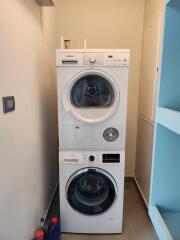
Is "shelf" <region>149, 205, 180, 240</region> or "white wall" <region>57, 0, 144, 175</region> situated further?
"white wall" <region>57, 0, 144, 175</region>

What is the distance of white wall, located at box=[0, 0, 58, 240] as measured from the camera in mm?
1066

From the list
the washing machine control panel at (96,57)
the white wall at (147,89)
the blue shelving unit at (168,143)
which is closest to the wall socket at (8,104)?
the washing machine control panel at (96,57)

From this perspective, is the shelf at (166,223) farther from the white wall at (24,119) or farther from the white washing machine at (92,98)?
the white washing machine at (92,98)

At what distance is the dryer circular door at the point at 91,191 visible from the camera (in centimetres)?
174

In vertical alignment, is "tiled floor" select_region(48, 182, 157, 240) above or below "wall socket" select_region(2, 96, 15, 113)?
below

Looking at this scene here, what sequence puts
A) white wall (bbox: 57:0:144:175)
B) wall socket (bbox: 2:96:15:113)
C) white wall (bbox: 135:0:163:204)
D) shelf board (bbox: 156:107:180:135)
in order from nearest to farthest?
shelf board (bbox: 156:107:180:135), wall socket (bbox: 2:96:15:113), white wall (bbox: 135:0:163:204), white wall (bbox: 57:0:144:175)

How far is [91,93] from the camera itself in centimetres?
185

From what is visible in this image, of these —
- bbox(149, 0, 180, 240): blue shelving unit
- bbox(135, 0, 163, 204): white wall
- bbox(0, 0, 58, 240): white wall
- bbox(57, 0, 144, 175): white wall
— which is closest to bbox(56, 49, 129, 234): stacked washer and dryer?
bbox(0, 0, 58, 240): white wall

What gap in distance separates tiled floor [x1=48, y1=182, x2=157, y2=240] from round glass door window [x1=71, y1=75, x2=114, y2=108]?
126 centimetres

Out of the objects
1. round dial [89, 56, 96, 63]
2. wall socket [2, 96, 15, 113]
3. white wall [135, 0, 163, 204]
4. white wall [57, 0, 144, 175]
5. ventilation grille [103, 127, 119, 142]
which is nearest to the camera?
wall socket [2, 96, 15, 113]

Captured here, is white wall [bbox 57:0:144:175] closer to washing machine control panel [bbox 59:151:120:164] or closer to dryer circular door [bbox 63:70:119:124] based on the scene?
dryer circular door [bbox 63:70:119:124]

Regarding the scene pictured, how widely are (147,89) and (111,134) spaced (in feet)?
2.74

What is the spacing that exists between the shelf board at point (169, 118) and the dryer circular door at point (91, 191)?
4.44ft

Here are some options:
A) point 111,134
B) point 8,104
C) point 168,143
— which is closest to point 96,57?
point 111,134
